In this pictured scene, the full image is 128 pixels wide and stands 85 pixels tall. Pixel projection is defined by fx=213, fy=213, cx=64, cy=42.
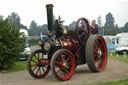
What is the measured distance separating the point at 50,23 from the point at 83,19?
200 cm

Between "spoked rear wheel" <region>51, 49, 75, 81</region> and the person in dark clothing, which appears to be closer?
"spoked rear wheel" <region>51, 49, 75, 81</region>

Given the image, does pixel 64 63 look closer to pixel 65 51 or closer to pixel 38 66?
pixel 65 51

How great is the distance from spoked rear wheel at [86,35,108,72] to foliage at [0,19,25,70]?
439cm

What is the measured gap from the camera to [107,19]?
130 metres

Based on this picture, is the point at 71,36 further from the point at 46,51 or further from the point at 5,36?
the point at 5,36

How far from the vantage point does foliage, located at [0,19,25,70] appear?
11.3 m

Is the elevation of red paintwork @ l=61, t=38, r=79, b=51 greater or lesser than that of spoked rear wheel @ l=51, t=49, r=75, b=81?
greater

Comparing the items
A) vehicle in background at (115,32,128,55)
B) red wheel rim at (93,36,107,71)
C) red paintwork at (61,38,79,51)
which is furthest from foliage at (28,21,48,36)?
red paintwork at (61,38,79,51)

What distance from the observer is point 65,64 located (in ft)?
26.4

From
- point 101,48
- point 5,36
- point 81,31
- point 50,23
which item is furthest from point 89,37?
point 5,36

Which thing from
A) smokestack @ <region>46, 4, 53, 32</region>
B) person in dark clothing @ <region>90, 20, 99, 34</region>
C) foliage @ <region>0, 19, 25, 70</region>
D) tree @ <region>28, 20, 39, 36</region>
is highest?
tree @ <region>28, 20, 39, 36</region>

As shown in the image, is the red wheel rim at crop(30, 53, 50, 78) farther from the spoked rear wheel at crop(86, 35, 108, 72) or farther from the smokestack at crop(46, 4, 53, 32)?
the spoked rear wheel at crop(86, 35, 108, 72)

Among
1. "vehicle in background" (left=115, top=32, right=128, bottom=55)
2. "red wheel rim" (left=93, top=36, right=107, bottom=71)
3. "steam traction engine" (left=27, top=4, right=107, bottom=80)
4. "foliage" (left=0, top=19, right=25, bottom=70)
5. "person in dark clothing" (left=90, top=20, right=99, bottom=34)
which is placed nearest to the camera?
"steam traction engine" (left=27, top=4, right=107, bottom=80)

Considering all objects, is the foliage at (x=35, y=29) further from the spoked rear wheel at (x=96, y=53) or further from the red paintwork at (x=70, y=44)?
the red paintwork at (x=70, y=44)
